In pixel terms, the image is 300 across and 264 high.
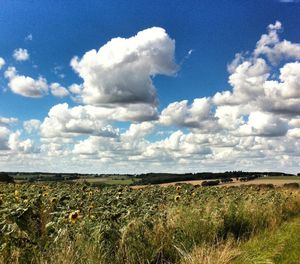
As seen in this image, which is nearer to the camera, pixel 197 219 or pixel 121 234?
pixel 121 234

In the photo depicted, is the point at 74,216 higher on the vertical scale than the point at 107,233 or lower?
higher

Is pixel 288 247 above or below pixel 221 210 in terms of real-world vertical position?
below

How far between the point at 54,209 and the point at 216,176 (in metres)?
63.6

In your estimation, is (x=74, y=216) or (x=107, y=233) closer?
(x=107, y=233)

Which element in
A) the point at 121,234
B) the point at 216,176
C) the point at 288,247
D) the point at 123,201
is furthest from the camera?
the point at 216,176

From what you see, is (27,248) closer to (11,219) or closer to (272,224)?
(11,219)

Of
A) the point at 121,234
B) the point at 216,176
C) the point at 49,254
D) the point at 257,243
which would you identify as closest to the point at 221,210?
the point at 257,243

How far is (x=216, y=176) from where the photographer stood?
242ft

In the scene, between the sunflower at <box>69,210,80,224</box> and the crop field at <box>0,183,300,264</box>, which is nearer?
the crop field at <box>0,183,300,264</box>

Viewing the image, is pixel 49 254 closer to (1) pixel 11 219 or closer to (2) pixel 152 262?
(1) pixel 11 219

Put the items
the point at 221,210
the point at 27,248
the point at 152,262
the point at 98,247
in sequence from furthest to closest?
the point at 221,210 → the point at 152,262 → the point at 98,247 → the point at 27,248

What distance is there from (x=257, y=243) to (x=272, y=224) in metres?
4.45

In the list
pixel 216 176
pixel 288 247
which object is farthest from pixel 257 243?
pixel 216 176

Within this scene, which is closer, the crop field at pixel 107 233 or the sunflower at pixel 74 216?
the crop field at pixel 107 233
